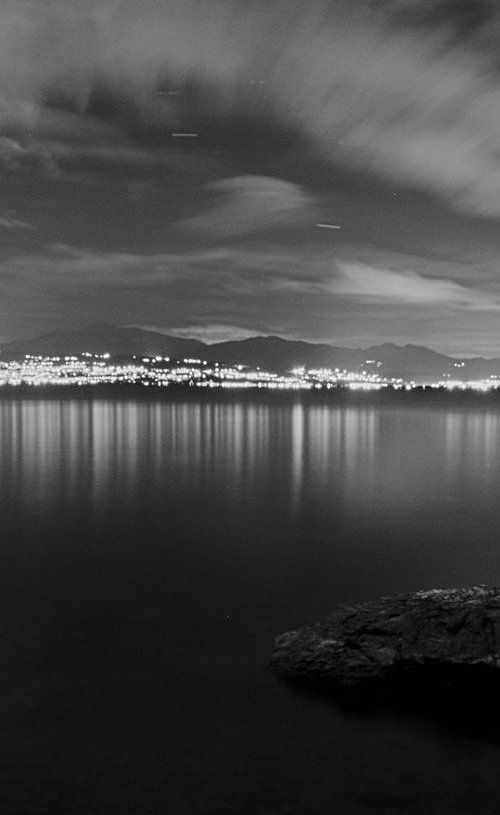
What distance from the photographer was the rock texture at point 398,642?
22.5ft

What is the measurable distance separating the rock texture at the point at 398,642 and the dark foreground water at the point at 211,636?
0.34 m

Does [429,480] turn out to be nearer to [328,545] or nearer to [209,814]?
[328,545]

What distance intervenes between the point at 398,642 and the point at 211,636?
8.61 feet

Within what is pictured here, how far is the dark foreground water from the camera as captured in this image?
570 cm

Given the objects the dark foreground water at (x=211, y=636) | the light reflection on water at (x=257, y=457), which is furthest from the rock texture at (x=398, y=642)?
the light reflection on water at (x=257, y=457)

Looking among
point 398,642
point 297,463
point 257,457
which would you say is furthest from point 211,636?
point 257,457

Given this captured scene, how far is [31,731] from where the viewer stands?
6324 mm

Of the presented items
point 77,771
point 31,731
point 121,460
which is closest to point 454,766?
point 77,771

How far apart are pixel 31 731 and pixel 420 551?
29.4 ft

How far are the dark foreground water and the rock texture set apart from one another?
1.12 ft

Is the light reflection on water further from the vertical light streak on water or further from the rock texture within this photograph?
the rock texture

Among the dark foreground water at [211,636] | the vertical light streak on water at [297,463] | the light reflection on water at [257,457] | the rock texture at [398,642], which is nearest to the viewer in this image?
the dark foreground water at [211,636]

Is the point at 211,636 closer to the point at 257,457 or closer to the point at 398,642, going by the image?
the point at 398,642

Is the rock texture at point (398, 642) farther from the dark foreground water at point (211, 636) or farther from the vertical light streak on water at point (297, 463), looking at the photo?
the vertical light streak on water at point (297, 463)
